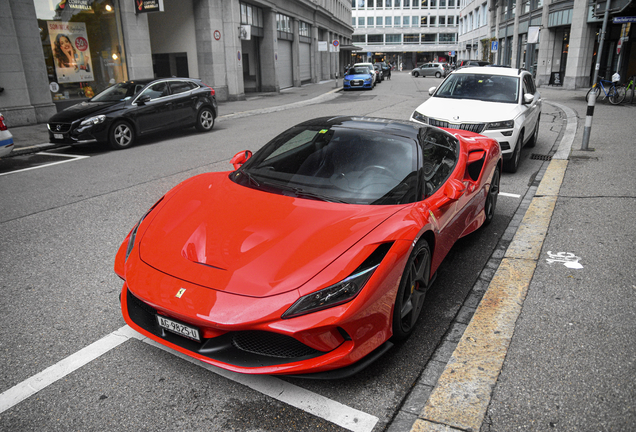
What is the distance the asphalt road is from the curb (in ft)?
0.30

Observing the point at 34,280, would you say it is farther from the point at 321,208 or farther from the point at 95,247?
the point at 321,208

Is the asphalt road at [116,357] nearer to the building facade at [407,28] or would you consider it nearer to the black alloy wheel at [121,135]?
the black alloy wheel at [121,135]

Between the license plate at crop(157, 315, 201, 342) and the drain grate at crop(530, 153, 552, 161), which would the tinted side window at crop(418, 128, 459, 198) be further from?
the drain grate at crop(530, 153, 552, 161)

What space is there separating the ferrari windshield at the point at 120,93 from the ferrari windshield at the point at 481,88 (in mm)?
7469

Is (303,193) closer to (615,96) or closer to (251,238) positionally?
(251,238)

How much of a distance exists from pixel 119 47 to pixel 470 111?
48.6 feet

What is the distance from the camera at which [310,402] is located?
2504 mm

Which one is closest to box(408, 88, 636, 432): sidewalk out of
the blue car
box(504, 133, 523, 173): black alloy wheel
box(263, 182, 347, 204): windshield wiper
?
box(263, 182, 347, 204): windshield wiper

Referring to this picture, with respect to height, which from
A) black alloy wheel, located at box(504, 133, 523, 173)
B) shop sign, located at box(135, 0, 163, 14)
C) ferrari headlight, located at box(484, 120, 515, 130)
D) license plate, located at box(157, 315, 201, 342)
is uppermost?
shop sign, located at box(135, 0, 163, 14)

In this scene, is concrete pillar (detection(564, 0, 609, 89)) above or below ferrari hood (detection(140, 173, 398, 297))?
above

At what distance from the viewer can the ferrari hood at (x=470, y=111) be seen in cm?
779

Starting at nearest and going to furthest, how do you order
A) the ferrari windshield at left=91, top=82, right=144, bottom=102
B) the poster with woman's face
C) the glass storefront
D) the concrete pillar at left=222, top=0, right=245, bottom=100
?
the ferrari windshield at left=91, top=82, right=144, bottom=102, the glass storefront, the poster with woman's face, the concrete pillar at left=222, top=0, right=245, bottom=100

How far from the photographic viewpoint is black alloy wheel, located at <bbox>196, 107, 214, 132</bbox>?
44.0ft

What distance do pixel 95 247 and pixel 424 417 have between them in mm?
3672
